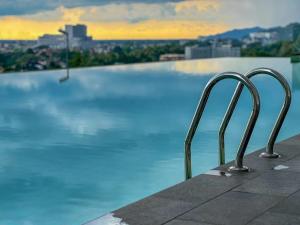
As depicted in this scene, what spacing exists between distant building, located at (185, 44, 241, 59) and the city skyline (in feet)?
7.07

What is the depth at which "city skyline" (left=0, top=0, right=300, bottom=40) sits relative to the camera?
67.9 ft

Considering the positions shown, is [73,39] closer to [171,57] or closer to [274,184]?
[171,57]

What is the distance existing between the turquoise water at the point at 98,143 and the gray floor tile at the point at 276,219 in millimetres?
2000

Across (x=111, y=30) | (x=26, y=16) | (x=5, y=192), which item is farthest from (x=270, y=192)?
(x=111, y=30)

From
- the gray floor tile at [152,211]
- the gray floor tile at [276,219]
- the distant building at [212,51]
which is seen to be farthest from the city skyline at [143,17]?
the gray floor tile at [276,219]

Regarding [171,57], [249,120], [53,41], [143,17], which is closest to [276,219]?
[249,120]

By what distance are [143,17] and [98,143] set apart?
16241 millimetres

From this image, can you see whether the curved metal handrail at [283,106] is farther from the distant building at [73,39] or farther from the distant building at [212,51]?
the distant building at [212,51]

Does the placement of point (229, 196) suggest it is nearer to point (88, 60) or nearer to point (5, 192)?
point (5, 192)

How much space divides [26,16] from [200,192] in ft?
58.7

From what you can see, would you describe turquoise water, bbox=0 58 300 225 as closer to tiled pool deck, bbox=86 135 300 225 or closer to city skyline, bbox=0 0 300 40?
tiled pool deck, bbox=86 135 300 225

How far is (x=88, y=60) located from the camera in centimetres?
2464

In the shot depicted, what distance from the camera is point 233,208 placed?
2680 millimetres

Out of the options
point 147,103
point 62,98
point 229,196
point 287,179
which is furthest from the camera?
point 62,98
